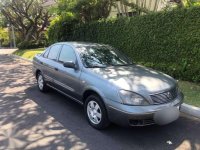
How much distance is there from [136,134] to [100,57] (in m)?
2.01

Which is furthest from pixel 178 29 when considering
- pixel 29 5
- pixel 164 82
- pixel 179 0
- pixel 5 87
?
pixel 29 5

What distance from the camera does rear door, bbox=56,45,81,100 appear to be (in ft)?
19.4

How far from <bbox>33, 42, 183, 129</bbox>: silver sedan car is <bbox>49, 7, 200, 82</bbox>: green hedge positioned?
282cm

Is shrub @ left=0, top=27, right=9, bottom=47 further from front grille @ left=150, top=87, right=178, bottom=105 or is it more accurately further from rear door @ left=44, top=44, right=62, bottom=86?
front grille @ left=150, top=87, right=178, bottom=105

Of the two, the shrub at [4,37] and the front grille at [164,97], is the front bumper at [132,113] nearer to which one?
the front grille at [164,97]

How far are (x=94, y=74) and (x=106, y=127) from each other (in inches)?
40.5

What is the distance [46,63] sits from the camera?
756cm

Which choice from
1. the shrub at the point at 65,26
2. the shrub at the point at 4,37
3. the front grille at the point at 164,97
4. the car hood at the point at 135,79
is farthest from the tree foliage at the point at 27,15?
the front grille at the point at 164,97

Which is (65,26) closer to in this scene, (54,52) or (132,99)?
(54,52)

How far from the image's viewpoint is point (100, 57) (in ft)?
20.8

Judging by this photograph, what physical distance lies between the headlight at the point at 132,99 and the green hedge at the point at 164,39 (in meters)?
4.21

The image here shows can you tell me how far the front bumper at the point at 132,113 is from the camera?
464 centimetres

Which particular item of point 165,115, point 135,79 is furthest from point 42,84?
point 165,115

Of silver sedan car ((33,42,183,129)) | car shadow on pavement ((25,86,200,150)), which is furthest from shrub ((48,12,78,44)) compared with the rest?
car shadow on pavement ((25,86,200,150))
